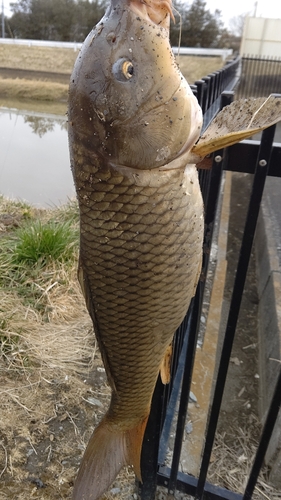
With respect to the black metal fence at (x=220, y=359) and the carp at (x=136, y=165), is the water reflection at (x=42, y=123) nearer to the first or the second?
the black metal fence at (x=220, y=359)

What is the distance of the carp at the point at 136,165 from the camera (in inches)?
40.0

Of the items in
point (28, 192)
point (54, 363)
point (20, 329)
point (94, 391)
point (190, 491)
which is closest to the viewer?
point (190, 491)

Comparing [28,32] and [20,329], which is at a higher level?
[28,32]

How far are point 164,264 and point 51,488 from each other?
4.91ft

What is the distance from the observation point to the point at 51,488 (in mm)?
2008

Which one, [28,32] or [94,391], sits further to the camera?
[28,32]

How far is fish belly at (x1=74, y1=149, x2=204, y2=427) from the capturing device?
1062mm

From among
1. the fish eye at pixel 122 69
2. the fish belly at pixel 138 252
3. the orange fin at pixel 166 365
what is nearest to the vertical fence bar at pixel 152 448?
the orange fin at pixel 166 365

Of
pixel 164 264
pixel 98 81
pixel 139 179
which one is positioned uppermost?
pixel 98 81

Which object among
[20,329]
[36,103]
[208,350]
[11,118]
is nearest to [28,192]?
[20,329]

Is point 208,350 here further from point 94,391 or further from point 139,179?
point 139,179

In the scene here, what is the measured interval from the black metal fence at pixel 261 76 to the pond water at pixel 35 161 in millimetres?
6753

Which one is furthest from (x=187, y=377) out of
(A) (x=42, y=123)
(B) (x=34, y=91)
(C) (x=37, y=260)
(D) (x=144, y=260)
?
(B) (x=34, y=91)

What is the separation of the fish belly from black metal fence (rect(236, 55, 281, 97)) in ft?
48.7
